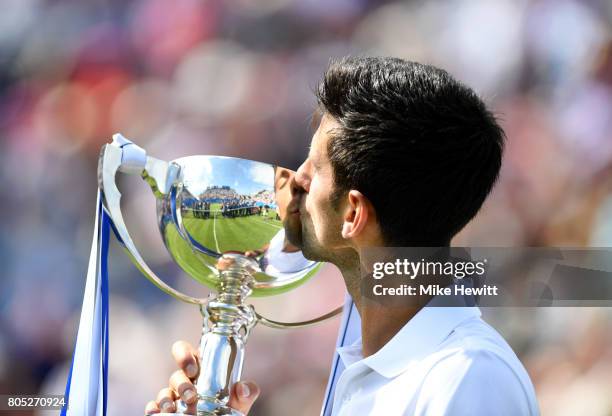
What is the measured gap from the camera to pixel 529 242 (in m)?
2.22

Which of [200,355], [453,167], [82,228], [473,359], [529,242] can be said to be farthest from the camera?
[82,228]

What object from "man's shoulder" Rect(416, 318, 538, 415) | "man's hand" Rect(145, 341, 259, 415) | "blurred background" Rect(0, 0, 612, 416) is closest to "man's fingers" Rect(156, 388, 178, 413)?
"man's hand" Rect(145, 341, 259, 415)

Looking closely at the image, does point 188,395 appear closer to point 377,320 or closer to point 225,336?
point 225,336

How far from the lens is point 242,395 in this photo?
1129 mm

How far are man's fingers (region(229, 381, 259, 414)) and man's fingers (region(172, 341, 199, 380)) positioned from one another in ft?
0.19

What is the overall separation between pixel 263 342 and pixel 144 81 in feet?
2.76

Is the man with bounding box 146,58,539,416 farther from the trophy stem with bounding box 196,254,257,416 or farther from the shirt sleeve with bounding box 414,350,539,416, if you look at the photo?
the trophy stem with bounding box 196,254,257,416

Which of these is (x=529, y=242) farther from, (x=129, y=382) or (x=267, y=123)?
(x=129, y=382)

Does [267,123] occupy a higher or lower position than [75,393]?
higher

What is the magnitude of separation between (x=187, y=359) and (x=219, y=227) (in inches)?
7.3

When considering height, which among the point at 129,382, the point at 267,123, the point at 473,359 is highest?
the point at 267,123

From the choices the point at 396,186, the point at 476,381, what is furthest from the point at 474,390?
the point at 396,186

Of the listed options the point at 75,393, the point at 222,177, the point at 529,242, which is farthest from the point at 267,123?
the point at 75,393

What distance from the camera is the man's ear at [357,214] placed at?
956 mm
